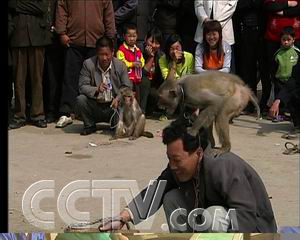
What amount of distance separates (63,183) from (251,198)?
10.4 ft

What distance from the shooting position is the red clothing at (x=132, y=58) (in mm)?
9664

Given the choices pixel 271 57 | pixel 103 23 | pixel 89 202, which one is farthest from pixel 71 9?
pixel 89 202

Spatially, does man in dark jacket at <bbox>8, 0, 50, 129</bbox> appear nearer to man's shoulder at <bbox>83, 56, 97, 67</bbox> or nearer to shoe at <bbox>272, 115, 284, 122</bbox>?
man's shoulder at <bbox>83, 56, 97, 67</bbox>

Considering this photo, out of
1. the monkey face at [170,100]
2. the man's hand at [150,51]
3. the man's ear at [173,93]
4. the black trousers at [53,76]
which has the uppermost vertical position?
the man's ear at [173,93]

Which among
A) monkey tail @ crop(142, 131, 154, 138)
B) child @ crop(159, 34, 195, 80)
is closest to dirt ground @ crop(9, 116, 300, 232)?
monkey tail @ crop(142, 131, 154, 138)

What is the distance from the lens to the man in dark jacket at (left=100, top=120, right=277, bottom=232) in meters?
4.17

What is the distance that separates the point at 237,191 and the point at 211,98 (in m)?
2.13

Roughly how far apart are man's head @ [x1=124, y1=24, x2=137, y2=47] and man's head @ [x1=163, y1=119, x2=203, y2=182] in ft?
17.7

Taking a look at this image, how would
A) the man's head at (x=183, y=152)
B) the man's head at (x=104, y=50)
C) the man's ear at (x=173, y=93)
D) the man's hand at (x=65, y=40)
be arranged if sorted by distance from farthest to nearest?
the man's hand at (x=65, y=40) < the man's head at (x=104, y=50) < the man's ear at (x=173, y=93) < the man's head at (x=183, y=152)

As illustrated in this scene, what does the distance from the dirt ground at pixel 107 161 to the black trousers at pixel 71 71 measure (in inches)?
10.3

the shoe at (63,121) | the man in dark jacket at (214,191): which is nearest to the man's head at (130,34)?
the shoe at (63,121)

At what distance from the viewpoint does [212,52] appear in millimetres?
9438

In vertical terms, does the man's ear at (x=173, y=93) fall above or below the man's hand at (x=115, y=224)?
above

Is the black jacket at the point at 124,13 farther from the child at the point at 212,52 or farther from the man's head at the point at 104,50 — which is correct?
the child at the point at 212,52
